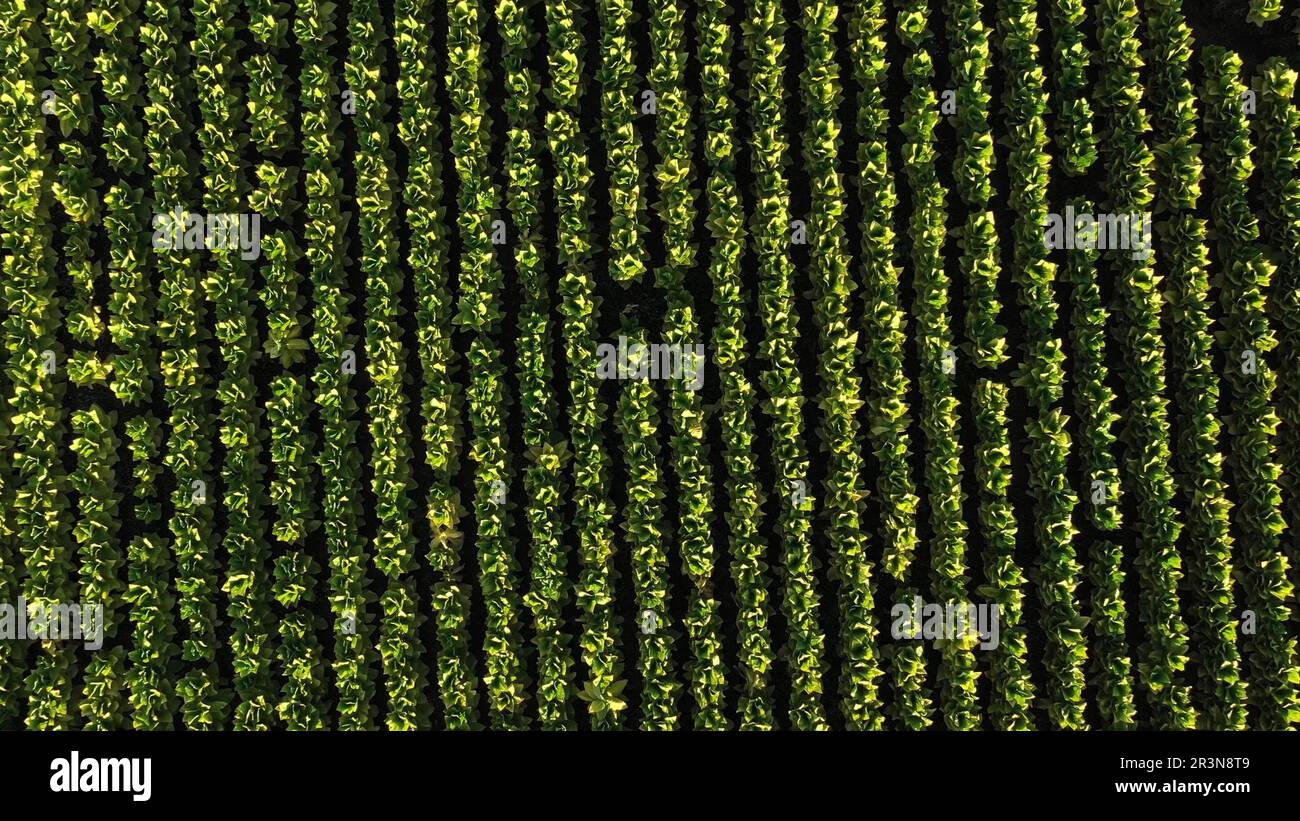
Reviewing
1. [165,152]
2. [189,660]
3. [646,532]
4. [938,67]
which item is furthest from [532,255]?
[189,660]

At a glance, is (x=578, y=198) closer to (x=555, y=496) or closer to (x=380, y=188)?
(x=380, y=188)
